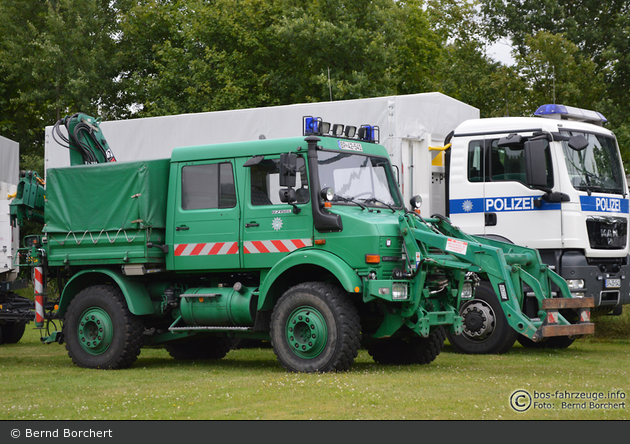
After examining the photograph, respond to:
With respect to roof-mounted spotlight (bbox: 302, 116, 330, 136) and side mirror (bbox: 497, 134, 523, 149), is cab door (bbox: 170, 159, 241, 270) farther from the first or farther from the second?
side mirror (bbox: 497, 134, 523, 149)

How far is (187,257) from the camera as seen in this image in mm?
11625

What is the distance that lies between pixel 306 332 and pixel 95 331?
3345 millimetres

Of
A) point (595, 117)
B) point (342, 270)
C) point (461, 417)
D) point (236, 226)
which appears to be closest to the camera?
point (461, 417)

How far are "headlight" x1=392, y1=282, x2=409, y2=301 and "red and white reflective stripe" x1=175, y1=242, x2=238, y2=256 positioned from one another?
2.24m

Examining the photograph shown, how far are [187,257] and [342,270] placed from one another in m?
2.51

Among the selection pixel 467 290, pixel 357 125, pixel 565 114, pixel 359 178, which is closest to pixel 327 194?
pixel 359 178

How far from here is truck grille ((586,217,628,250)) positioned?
13.0 m

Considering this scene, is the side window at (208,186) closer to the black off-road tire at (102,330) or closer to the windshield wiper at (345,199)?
the windshield wiper at (345,199)

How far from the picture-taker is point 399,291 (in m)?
10.2

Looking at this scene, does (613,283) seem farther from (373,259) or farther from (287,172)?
(287,172)

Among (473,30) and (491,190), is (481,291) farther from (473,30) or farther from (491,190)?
(473,30)

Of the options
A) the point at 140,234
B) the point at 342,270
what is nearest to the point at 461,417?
the point at 342,270

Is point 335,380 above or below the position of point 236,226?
below

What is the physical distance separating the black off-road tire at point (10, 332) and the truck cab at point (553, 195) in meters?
8.92
